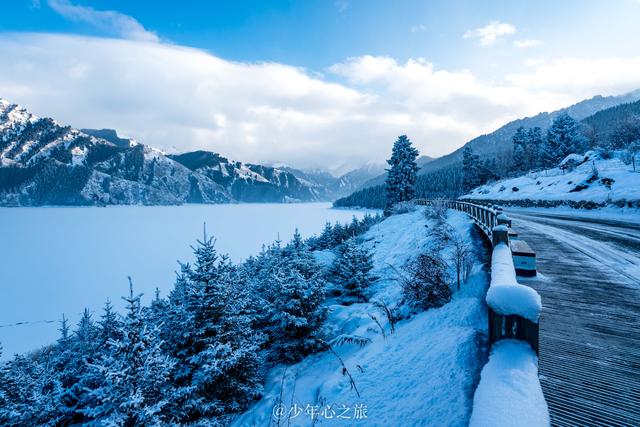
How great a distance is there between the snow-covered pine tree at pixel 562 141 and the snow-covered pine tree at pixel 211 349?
2152 inches

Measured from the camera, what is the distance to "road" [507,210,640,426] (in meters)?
3.22

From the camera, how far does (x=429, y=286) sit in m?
9.62

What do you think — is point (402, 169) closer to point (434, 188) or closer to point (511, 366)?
point (511, 366)

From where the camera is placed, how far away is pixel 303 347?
11.6 metres

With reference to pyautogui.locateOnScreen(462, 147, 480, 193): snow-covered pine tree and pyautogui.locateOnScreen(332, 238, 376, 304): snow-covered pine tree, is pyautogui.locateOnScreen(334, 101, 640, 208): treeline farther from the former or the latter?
pyautogui.locateOnScreen(332, 238, 376, 304): snow-covered pine tree

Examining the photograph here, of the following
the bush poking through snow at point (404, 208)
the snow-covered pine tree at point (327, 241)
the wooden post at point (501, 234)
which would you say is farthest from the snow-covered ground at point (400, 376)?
the snow-covered pine tree at point (327, 241)

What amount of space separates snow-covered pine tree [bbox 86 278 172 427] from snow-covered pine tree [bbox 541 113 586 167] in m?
57.4

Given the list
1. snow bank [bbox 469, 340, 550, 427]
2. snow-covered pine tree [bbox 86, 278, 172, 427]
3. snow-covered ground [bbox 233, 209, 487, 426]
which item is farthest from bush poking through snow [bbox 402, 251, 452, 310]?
snow-covered pine tree [bbox 86, 278, 172, 427]

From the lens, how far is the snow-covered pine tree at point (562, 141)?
153ft

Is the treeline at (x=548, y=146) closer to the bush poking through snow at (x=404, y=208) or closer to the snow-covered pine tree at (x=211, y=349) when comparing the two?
the bush poking through snow at (x=404, y=208)

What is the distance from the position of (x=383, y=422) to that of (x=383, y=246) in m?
20.3

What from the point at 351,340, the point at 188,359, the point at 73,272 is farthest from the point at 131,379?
the point at 73,272

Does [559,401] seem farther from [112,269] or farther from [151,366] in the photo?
[112,269]

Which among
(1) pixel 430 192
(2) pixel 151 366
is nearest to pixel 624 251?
(2) pixel 151 366
